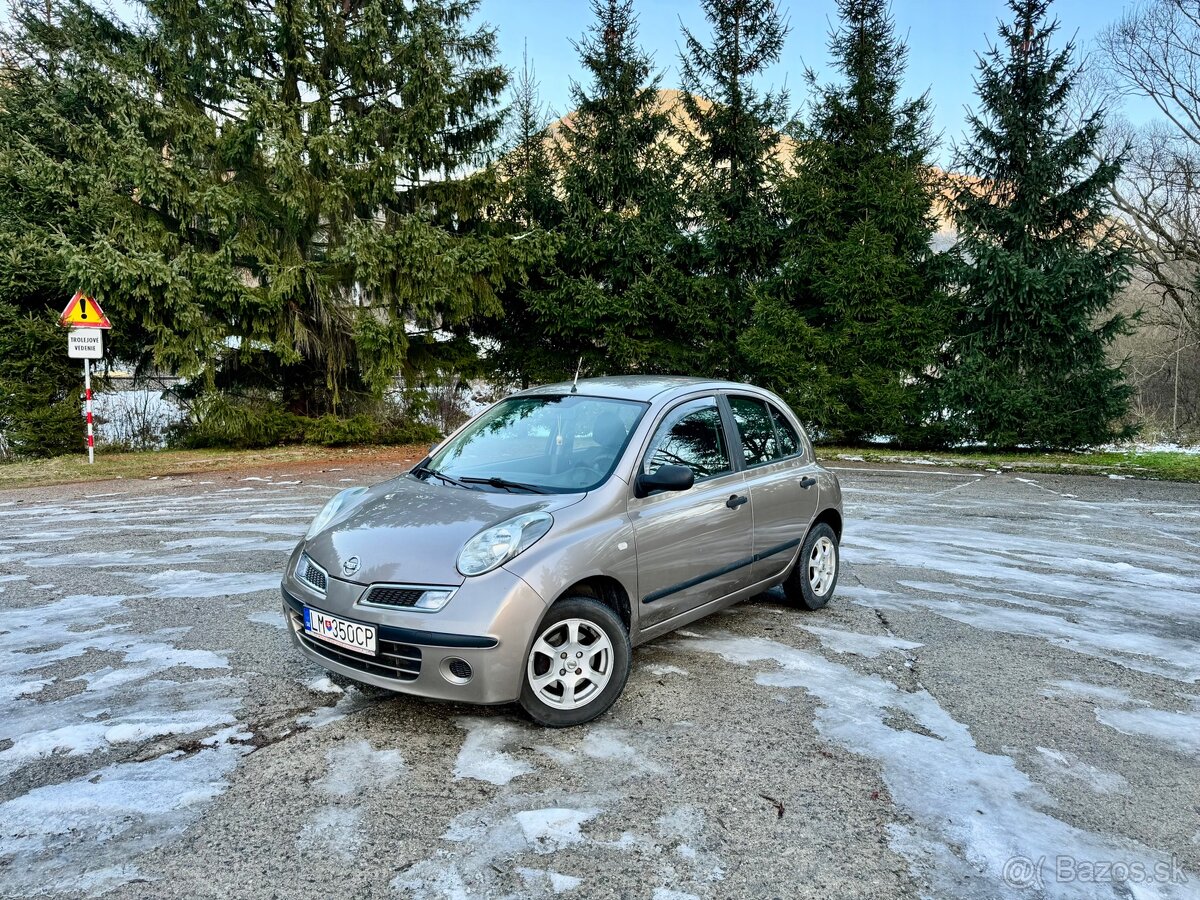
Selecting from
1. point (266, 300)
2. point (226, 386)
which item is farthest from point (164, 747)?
point (226, 386)

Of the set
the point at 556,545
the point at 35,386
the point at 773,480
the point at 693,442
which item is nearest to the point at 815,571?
the point at 773,480

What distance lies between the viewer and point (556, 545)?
3605 mm

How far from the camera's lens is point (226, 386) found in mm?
16672

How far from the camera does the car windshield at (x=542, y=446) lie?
4.22 m

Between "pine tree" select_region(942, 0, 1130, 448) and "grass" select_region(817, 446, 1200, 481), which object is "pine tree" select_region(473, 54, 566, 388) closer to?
"grass" select_region(817, 446, 1200, 481)

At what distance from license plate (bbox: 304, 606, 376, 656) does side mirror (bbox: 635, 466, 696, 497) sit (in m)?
1.51

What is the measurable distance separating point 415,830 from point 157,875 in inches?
32.6

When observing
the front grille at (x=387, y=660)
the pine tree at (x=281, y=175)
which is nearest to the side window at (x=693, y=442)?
the front grille at (x=387, y=660)

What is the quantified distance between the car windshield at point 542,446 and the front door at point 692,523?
0.25 m

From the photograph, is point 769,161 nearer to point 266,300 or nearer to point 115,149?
point 266,300

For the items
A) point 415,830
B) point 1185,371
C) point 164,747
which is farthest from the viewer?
point 1185,371

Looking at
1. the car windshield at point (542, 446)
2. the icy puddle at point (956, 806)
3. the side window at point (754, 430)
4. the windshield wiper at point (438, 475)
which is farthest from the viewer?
the side window at point (754, 430)

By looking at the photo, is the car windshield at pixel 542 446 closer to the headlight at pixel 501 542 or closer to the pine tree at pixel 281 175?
the headlight at pixel 501 542

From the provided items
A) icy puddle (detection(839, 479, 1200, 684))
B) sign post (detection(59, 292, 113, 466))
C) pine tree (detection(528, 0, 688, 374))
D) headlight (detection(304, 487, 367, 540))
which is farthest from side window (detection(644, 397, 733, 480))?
pine tree (detection(528, 0, 688, 374))
